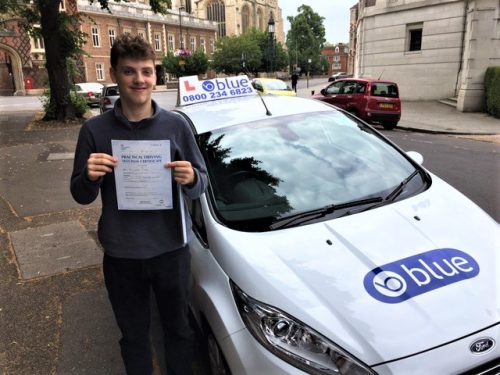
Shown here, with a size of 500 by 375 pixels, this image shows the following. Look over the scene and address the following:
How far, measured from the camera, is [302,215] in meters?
2.56

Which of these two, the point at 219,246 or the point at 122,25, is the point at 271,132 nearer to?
the point at 219,246

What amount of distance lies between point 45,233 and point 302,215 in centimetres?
395

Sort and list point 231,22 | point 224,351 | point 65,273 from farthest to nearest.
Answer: point 231,22, point 65,273, point 224,351

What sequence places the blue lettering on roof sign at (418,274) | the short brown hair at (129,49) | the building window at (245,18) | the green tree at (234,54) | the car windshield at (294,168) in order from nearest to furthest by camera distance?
the blue lettering on roof sign at (418,274), the short brown hair at (129,49), the car windshield at (294,168), the green tree at (234,54), the building window at (245,18)

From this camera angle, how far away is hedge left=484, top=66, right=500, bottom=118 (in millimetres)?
A: 16875

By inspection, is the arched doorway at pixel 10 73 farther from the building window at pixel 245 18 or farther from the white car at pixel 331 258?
the building window at pixel 245 18

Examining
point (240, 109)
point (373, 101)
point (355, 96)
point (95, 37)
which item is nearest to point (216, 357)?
point (240, 109)

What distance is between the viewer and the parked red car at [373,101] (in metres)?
15.0

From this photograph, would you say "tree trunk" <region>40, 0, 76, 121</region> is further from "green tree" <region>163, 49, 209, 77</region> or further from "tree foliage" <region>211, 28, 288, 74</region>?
"tree foliage" <region>211, 28, 288, 74</region>

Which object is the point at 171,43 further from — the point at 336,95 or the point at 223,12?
the point at 336,95

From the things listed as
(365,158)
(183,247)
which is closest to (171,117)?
(183,247)

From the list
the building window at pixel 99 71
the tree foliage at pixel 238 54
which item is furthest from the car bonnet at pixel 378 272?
the tree foliage at pixel 238 54

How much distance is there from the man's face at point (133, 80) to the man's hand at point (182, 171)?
0.35 meters

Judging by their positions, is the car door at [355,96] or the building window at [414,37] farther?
the building window at [414,37]
